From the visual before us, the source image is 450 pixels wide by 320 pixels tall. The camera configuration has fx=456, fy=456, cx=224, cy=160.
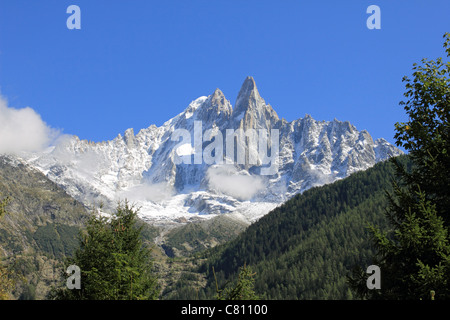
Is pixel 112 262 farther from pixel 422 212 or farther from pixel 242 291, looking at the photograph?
pixel 422 212

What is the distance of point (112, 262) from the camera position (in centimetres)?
2475

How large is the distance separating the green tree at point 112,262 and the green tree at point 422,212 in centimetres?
1132

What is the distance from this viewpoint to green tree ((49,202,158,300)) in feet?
73.7

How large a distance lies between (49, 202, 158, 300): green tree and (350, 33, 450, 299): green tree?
37.1 ft

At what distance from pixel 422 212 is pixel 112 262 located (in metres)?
16.0

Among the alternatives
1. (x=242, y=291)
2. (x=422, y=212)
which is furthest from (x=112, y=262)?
(x=422, y=212)

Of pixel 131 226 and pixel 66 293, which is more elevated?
pixel 131 226

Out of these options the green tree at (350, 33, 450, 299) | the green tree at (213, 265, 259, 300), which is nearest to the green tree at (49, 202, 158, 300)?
the green tree at (213, 265, 259, 300)

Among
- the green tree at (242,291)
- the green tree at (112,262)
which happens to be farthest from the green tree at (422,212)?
the green tree at (112,262)

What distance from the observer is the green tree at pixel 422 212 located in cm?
1589
